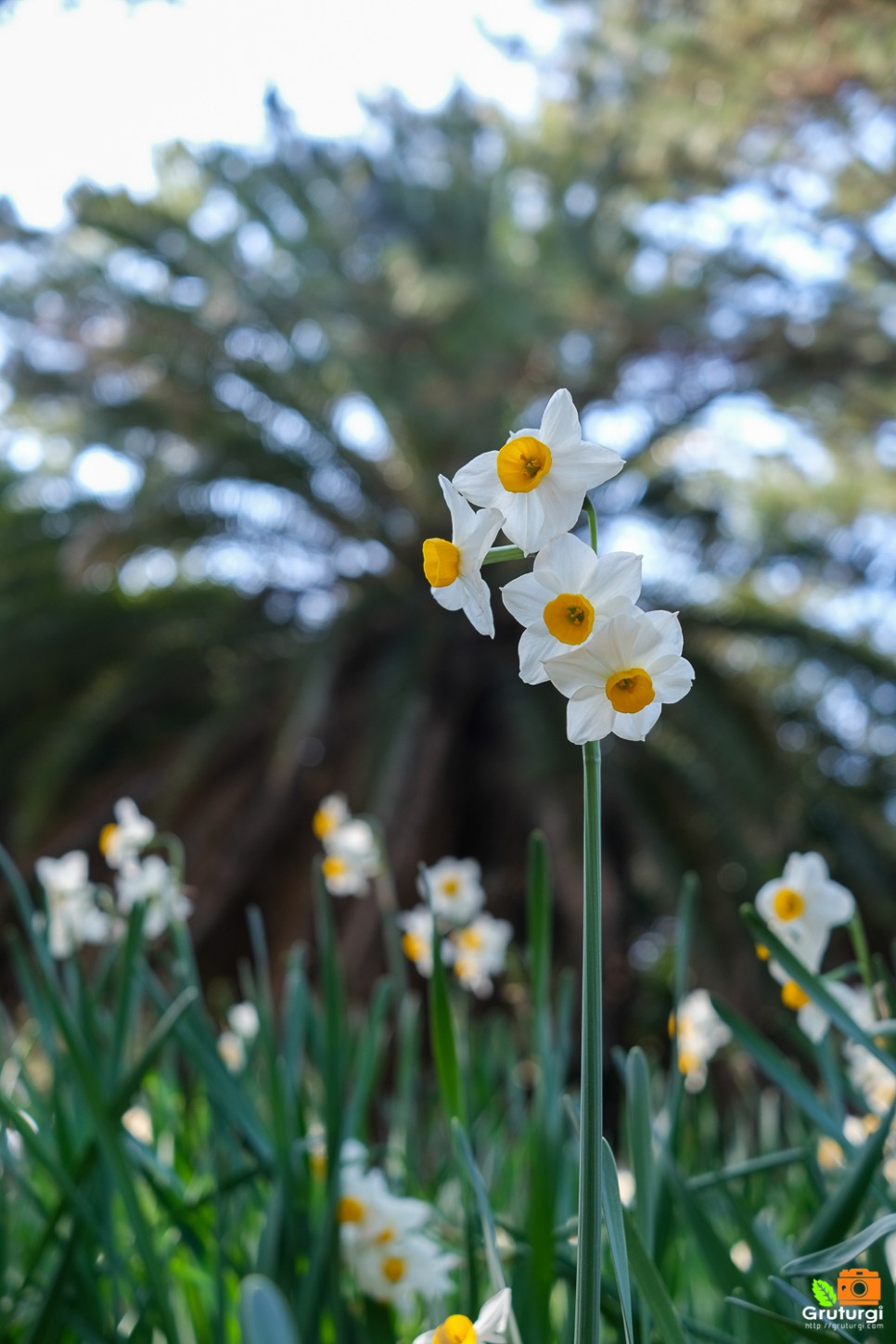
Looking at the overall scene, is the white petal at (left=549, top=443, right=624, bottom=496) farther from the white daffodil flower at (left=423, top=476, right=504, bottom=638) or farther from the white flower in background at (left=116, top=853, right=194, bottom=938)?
the white flower in background at (left=116, top=853, right=194, bottom=938)

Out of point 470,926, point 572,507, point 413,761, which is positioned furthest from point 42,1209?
point 413,761

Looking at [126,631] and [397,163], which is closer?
[126,631]

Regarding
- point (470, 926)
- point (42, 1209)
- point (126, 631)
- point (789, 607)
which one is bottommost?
point (42, 1209)

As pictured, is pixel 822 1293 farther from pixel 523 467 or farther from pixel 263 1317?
pixel 523 467

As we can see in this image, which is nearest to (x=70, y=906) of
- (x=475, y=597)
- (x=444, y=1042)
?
(x=444, y=1042)

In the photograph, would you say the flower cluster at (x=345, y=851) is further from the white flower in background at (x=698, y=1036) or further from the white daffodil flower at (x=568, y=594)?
the white daffodil flower at (x=568, y=594)

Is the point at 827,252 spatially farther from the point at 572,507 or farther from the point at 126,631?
the point at 572,507
